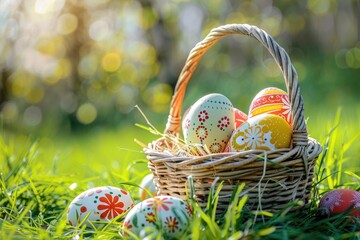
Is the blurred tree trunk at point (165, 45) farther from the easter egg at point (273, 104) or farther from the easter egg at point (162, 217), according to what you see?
the easter egg at point (162, 217)

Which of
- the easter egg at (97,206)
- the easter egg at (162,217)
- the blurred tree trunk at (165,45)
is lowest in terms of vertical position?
the blurred tree trunk at (165,45)

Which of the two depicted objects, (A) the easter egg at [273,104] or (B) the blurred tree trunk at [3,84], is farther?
(B) the blurred tree trunk at [3,84]

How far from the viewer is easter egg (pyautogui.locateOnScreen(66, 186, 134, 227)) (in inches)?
70.2

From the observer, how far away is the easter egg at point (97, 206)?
5.85 feet

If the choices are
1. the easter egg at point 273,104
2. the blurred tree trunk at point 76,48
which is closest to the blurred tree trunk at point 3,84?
the blurred tree trunk at point 76,48

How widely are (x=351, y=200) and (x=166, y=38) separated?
465 cm

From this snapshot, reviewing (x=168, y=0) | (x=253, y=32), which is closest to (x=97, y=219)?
(x=253, y=32)

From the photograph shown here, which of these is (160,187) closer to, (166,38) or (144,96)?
(144,96)

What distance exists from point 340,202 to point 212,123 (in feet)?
1.61

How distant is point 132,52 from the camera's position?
21.6ft

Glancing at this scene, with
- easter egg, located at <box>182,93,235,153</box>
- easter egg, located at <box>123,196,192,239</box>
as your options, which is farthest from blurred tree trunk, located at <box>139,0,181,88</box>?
easter egg, located at <box>123,196,192,239</box>

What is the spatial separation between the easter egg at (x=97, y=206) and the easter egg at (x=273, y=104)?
0.56m

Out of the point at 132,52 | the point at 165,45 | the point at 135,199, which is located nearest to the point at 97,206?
the point at 135,199

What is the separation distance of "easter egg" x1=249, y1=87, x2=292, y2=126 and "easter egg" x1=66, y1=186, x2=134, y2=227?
0.56 m
